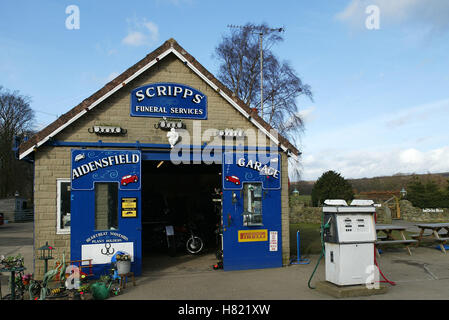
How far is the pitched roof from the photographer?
958cm

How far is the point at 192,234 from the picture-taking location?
13.9 metres

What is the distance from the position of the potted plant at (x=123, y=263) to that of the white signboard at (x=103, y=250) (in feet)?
1.99

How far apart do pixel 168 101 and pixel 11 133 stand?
36987 mm

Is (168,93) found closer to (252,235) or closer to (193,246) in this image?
(252,235)

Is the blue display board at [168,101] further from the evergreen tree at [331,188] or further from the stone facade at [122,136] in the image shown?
the evergreen tree at [331,188]

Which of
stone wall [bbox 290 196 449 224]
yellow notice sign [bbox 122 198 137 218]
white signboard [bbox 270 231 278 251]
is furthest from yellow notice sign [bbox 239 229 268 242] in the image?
stone wall [bbox 290 196 449 224]

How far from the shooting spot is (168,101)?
1076 cm

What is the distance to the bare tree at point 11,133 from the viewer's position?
4091 centimetres

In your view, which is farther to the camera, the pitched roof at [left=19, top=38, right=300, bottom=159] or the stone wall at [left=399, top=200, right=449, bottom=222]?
the stone wall at [left=399, top=200, right=449, bottom=222]

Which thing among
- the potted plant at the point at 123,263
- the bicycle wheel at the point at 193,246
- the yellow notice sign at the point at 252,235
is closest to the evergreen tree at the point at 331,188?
the bicycle wheel at the point at 193,246

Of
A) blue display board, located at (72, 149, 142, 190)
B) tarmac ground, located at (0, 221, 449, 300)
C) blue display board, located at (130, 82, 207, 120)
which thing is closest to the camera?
tarmac ground, located at (0, 221, 449, 300)

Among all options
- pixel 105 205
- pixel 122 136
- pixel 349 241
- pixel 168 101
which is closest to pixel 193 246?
pixel 105 205

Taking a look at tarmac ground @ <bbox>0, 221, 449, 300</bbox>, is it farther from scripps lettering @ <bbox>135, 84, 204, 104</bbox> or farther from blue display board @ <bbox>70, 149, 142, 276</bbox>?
scripps lettering @ <bbox>135, 84, 204, 104</bbox>

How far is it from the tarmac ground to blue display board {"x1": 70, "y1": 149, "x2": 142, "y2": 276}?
102cm
